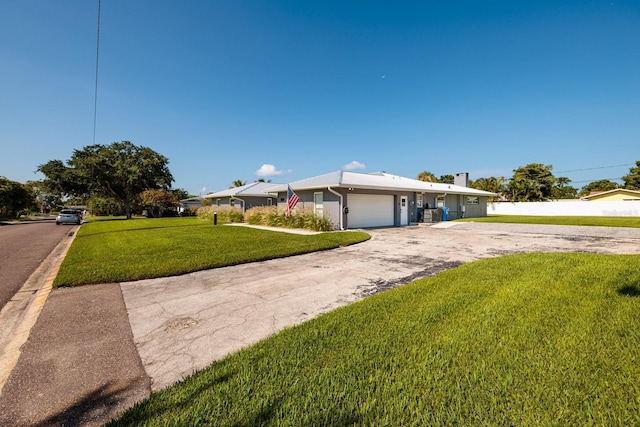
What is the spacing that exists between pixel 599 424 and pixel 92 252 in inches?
441

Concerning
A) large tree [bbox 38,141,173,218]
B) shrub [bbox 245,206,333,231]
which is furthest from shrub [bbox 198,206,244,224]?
large tree [bbox 38,141,173,218]

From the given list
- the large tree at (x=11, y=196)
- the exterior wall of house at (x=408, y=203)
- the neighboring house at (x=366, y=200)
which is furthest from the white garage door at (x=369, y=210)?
the large tree at (x=11, y=196)

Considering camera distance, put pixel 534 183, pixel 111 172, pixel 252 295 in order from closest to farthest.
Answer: pixel 252 295
pixel 111 172
pixel 534 183

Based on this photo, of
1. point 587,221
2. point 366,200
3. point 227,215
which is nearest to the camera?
point 366,200

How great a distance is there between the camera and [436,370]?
2.37 meters

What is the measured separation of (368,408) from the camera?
196 cm

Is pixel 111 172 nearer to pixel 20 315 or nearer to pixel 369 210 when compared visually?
pixel 369 210

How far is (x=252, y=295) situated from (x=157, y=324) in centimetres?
150

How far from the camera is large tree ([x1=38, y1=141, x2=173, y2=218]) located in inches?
1260

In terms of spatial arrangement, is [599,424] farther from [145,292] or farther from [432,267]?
[145,292]

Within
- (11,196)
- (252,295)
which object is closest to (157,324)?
(252,295)

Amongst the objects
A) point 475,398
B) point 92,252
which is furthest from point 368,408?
point 92,252

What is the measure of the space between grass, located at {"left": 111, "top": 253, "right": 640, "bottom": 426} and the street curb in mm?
2056

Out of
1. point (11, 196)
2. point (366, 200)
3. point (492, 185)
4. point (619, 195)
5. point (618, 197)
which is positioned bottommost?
point (366, 200)
